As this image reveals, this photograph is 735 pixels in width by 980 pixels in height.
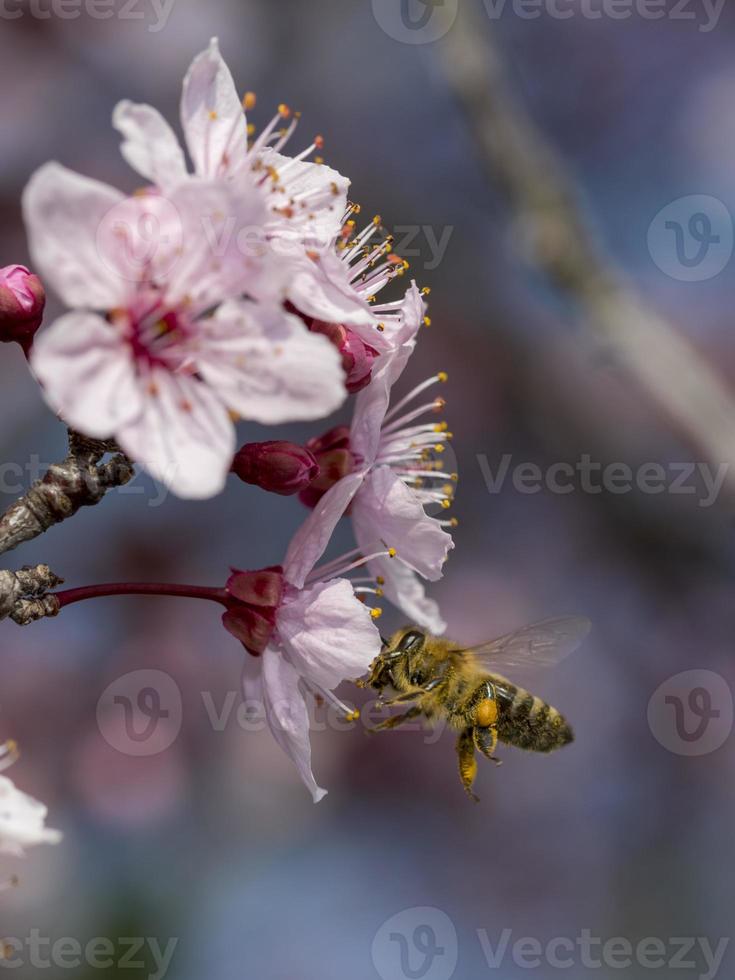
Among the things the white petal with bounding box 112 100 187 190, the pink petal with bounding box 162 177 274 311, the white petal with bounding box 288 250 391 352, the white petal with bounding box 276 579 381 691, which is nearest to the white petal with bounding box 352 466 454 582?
the white petal with bounding box 276 579 381 691

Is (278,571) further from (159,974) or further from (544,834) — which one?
(544,834)

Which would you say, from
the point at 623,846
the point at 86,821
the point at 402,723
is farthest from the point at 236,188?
the point at 623,846

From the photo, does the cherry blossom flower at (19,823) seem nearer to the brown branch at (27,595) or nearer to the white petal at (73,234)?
the brown branch at (27,595)

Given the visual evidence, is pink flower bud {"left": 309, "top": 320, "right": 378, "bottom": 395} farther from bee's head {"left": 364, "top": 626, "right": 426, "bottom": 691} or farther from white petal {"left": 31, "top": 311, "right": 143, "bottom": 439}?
bee's head {"left": 364, "top": 626, "right": 426, "bottom": 691}

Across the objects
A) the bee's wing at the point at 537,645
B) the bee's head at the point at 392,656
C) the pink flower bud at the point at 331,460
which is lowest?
the bee's head at the point at 392,656

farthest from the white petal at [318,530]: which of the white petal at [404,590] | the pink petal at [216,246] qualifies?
the pink petal at [216,246]

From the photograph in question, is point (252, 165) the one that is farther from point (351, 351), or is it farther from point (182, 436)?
point (182, 436)

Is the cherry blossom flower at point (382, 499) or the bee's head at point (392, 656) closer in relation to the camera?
the cherry blossom flower at point (382, 499)
